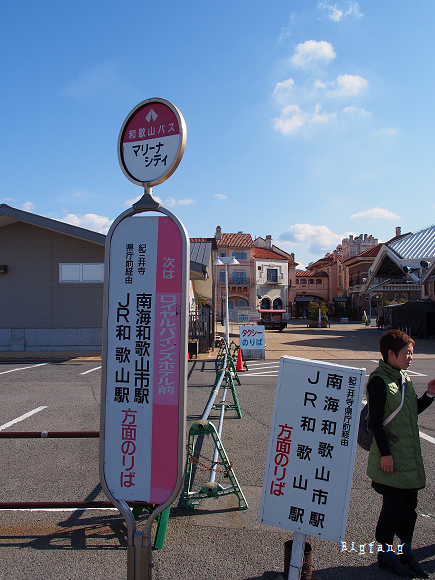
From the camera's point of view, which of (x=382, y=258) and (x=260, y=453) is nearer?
(x=260, y=453)

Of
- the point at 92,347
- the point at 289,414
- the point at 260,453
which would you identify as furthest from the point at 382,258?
the point at 289,414

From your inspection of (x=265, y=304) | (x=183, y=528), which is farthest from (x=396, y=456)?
(x=265, y=304)

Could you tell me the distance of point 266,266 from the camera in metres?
64.8

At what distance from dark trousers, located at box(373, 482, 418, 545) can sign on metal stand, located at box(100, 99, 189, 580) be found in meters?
1.56

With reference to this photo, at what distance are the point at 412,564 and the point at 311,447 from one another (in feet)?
4.26

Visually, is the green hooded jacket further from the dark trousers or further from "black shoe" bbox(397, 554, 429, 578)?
"black shoe" bbox(397, 554, 429, 578)

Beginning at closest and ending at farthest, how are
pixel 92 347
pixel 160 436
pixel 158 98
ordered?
pixel 160 436 → pixel 158 98 → pixel 92 347

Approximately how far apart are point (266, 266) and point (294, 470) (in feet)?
205

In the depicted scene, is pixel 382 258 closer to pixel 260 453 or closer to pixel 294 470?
pixel 260 453

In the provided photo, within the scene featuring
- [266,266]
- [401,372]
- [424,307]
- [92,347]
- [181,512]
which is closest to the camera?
[401,372]

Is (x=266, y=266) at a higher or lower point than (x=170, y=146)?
higher

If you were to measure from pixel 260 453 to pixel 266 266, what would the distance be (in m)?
59.9

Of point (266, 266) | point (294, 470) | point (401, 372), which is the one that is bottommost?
point (294, 470)

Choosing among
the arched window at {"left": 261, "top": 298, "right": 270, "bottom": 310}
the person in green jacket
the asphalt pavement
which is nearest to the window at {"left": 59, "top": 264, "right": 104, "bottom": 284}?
the asphalt pavement
